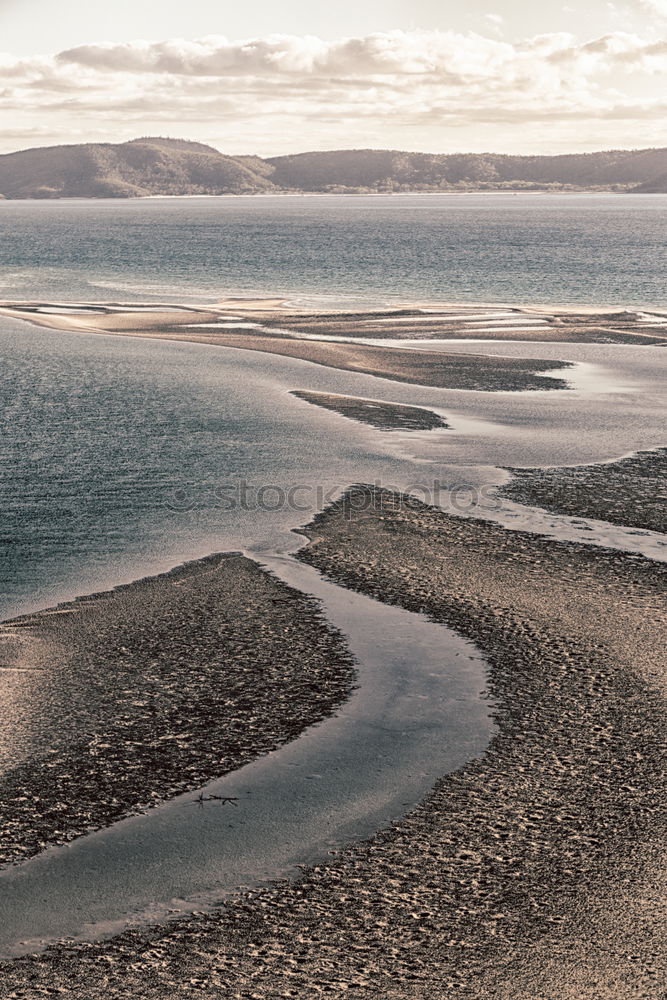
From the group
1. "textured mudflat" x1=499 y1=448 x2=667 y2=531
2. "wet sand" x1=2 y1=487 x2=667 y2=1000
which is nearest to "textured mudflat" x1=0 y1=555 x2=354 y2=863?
"wet sand" x1=2 y1=487 x2=667 y2=1000

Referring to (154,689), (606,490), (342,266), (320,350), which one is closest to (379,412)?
(606,490)

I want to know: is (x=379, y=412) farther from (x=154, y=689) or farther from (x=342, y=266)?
(x=342, y=266)

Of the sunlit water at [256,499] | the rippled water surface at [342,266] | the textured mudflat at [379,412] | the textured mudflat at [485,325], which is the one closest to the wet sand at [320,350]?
the sunlit water at [256,499]

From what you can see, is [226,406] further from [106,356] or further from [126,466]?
[106,356]

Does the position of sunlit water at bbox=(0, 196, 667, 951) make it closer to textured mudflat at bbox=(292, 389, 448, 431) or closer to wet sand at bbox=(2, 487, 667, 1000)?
wet sand at bbox=(2, 487, 667, 1000)

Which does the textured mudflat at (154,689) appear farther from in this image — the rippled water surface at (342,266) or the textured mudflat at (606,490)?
the rippled water surface at (342,266)

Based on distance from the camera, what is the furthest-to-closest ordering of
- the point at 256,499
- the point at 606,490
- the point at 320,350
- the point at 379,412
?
the point at 320,350, the point at 379,412, the point at 606,490, the point at 256,499

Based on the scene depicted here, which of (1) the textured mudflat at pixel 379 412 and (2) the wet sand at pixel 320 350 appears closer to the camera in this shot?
(1) the textured mudflat at pixel 379 412
